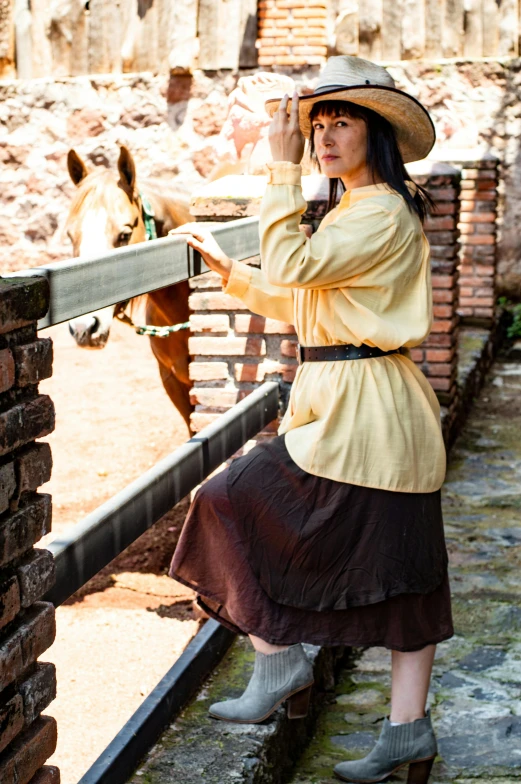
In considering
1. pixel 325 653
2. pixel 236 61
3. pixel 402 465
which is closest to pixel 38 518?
pixel 402 465

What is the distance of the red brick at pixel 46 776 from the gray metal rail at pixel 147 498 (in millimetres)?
333

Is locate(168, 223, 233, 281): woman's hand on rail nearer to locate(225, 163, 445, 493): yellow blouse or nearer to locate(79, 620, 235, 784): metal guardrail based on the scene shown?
locate(225, 163, 445, 493): yellow blouse

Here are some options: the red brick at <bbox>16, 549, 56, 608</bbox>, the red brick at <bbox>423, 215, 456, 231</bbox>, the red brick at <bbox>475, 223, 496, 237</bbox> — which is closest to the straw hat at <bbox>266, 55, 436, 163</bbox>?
the red brick at <bbox>16, 549, 56, 608</bbox>

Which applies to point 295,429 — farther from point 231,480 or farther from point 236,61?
point 236,61

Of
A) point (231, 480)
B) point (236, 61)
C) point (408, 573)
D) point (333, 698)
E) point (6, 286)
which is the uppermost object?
point (236, 61)

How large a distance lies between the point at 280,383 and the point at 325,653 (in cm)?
111

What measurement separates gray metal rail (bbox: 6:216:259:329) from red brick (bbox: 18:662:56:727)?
0.66 m

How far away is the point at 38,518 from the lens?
1.89 meters

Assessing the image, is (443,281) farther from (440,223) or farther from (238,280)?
(238,280)

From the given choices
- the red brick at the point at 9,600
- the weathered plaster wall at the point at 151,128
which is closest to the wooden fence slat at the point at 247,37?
the weathered plaster wall at the point at 151,128

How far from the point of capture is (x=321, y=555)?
246cm

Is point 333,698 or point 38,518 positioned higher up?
point 38,518

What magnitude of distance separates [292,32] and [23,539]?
896 cm

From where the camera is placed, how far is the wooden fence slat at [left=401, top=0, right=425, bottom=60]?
1014 centimetres
